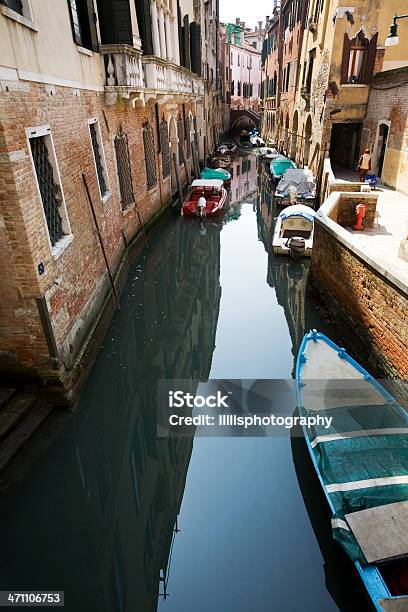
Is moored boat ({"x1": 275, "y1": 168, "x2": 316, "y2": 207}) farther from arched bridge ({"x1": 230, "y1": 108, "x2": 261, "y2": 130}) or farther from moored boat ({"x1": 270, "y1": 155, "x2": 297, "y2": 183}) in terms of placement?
arched bridge ({"x1": 230, "y1": 108, "x2": 261, "y2": 130})

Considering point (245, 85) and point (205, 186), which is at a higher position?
point (245, 85)

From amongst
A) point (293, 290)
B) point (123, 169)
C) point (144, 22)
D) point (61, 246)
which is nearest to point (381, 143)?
point (293, 290)

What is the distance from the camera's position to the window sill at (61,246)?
5.24m

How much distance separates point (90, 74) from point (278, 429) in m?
6.73

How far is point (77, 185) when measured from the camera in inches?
250

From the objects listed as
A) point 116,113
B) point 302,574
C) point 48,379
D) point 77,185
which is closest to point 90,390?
point 48,379

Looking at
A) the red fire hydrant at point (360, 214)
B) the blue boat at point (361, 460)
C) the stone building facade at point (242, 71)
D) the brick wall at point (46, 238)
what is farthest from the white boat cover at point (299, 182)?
the stone building facade at point (242, 71)

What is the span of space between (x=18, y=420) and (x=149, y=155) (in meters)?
9.61

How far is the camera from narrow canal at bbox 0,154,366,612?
12.0ft

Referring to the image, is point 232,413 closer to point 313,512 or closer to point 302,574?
point 313,512

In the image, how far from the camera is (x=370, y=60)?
13.6 meters

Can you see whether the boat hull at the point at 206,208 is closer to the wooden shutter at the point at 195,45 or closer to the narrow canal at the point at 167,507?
the wooden shutter at the point at 195,45

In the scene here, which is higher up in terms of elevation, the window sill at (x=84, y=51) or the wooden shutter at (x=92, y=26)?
the wooden shutter at (x=92, y=26)

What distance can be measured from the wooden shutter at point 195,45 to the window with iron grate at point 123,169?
8764mm
